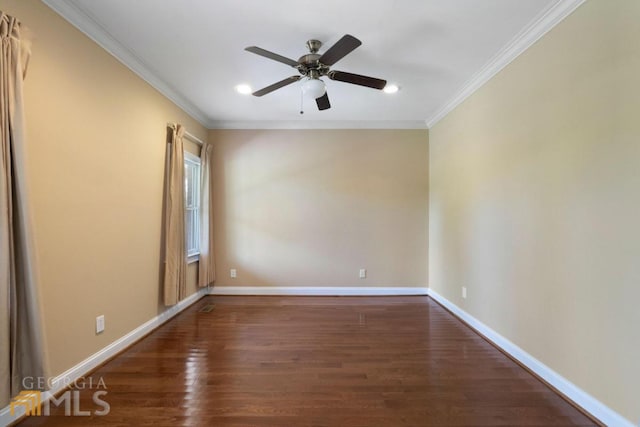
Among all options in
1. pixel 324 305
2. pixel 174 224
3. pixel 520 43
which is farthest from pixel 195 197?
pixel 520 43

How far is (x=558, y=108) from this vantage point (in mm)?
1973

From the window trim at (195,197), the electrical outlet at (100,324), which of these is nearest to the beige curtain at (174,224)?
the window trim at (195,197)

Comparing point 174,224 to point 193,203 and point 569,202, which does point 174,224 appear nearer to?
point 193,203

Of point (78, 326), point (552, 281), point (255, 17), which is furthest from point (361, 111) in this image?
point (78, 326)

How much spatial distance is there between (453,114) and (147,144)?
139 inches

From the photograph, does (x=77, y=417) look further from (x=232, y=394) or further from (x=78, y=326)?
(x=232, y=394)

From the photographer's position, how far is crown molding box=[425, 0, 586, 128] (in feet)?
6.20

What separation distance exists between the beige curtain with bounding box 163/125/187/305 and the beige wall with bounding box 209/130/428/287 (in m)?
0.95

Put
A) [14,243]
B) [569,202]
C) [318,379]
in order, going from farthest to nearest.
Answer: [318,379] → [569,202] → [14,243]

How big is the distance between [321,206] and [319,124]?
1.25 m

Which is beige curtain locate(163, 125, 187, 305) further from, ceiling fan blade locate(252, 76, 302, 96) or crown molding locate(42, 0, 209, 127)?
ceiling fan blade locate(252, 76, 302, 96)

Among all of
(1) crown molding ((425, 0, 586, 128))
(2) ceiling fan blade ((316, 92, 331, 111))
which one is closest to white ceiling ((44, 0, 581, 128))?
(1) crown molding ((425, 0, 586, 128))

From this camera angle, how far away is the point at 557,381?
195 centimetres

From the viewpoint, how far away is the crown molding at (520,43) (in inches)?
74.4
